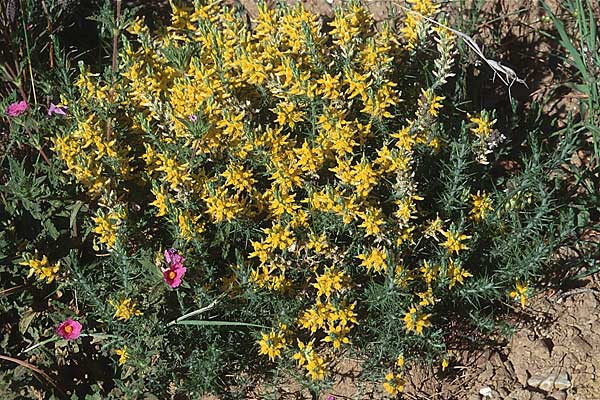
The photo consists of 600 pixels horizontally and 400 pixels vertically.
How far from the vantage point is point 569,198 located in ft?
12.8

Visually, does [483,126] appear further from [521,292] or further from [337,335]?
[337,335]

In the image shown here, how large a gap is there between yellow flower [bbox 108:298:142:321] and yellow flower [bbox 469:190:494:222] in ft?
4.99

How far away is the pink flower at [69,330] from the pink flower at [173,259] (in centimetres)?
51

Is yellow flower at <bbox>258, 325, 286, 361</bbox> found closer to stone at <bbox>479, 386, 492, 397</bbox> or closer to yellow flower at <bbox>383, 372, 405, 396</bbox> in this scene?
yellow flower at <bbox>383, 372, 405, 396</bbox>

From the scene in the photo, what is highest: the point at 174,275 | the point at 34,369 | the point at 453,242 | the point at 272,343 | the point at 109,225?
the point at 453,242

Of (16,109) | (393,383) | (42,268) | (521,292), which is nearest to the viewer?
(42,268)

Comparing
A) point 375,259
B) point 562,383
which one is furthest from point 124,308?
point 562,383

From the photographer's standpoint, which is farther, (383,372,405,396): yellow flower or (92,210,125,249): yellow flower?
(383,372,405,396): yellow flower

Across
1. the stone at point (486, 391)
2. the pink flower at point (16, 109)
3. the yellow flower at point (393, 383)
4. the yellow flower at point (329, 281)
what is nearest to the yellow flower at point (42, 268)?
the pink flower at point (16, 109)

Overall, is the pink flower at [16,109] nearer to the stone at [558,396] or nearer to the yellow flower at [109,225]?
the yellow flower at [109,225]

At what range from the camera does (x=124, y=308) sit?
3148 millimetres

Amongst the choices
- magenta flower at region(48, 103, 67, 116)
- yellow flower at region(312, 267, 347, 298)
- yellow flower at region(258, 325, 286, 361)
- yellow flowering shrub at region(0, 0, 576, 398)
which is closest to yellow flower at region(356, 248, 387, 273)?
yellow flowering shrub at region(0, 0, 576, 398)

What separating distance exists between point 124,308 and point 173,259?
0.28 m

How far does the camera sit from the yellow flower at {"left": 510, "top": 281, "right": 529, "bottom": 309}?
136 inches
